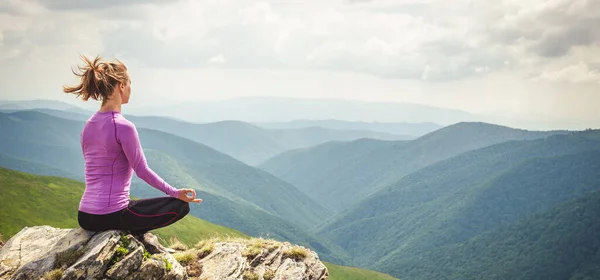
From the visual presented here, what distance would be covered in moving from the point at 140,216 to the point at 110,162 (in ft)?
6.62

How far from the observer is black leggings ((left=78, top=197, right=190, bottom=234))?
12.7 metres

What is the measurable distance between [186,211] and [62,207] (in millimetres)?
181456

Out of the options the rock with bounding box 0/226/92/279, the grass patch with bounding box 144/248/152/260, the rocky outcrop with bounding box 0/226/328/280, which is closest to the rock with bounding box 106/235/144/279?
the rocky outcrop with bounding box 0/226/328/280

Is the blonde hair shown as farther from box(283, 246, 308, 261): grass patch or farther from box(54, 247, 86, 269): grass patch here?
box(283, 246, 308, 261): grass patch

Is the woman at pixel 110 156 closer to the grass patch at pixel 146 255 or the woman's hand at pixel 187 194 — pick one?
the woman's hand at pixel 187 194

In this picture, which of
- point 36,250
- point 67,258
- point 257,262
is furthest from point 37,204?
point 67,258

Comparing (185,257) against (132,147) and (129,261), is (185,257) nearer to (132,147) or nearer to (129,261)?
(129,261)

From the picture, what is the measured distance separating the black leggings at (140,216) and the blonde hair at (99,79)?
332cm

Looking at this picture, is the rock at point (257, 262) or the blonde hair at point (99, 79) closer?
the blonde hair at point (99, 79)

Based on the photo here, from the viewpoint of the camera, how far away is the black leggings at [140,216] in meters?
12.7

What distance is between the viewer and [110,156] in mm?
12008

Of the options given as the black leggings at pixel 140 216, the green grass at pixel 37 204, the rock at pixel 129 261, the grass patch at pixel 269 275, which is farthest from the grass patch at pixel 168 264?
the green grass at pixel 37 204

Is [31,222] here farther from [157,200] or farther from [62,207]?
[157,200]

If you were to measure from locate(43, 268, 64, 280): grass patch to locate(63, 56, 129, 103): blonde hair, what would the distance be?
4.83 meters
